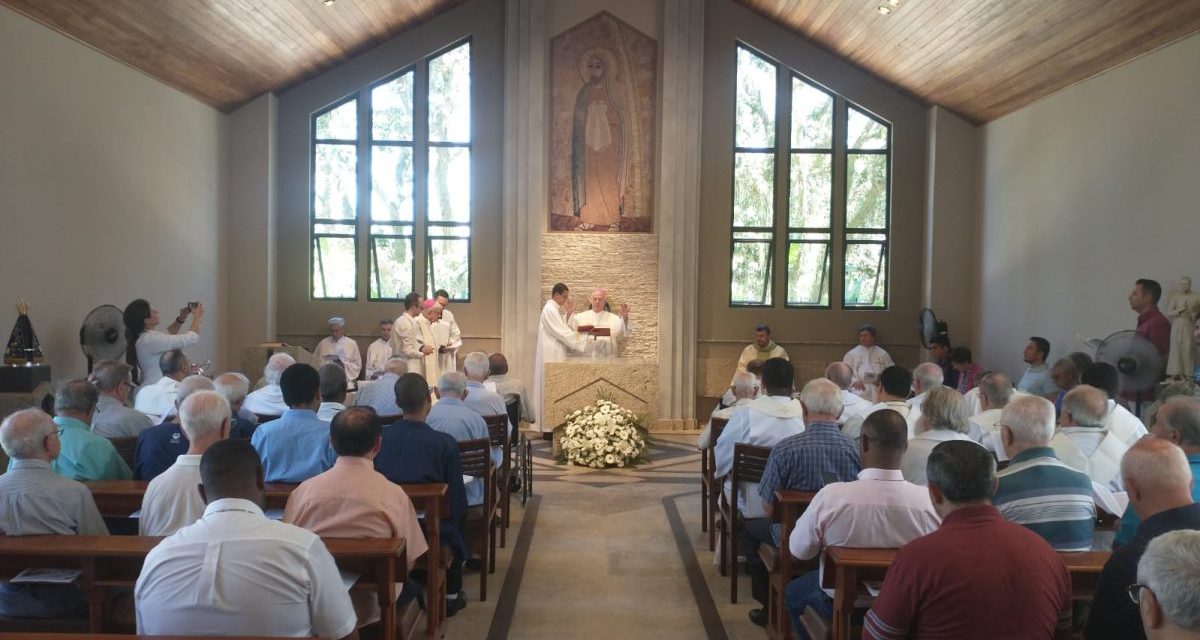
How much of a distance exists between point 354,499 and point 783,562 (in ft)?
5.48

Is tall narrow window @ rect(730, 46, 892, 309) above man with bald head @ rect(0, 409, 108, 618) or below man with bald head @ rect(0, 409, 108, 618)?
above

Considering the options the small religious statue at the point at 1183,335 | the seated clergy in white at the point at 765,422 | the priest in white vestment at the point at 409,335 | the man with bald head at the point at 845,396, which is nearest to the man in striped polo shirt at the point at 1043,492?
the seated clergy in white at the point at 765,422

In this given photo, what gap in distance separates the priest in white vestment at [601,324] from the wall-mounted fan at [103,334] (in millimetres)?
4690

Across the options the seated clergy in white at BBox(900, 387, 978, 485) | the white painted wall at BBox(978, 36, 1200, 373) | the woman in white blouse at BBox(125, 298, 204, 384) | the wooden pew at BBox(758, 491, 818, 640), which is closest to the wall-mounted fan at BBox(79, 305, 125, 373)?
the woman in white blouse at BBox(125, 298, 204, 384)

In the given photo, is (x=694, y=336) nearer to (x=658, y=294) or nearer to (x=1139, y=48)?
(x=658, y=294)

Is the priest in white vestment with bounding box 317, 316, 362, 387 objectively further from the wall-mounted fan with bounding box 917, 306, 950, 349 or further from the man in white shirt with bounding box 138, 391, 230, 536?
the man in white shirt with bounding box 138, 391, 230, 536

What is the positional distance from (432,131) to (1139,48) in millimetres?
7639

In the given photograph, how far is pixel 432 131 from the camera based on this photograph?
38.2 ft

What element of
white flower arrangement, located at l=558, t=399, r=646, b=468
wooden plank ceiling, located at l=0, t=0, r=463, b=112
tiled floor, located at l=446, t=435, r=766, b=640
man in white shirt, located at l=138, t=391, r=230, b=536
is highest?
wooden plank ceiling, located at l=0, t=0, r=463, b=112

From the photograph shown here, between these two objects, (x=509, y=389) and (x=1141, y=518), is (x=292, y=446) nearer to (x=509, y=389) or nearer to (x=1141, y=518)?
(x=1141, y=518)

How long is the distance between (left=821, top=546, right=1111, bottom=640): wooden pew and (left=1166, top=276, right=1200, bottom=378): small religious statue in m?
4.70

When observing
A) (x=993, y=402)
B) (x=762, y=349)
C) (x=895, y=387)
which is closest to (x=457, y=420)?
(x=895, y=387)

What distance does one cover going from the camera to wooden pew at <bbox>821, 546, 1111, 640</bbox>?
8.91 feet

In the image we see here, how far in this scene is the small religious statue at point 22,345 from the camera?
21.6 feet
